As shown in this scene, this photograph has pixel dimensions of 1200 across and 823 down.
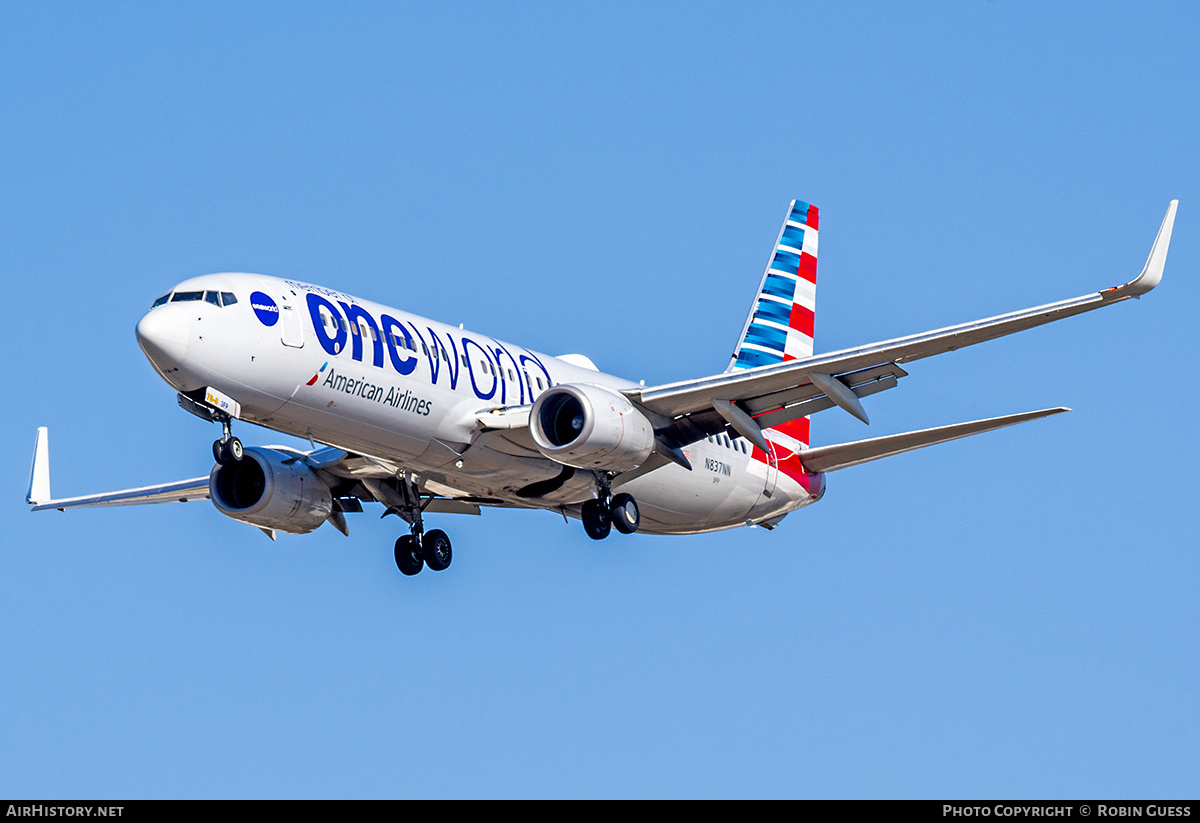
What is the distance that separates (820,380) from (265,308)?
37.2 feet

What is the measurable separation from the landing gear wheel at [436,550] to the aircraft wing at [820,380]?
18.9 ft

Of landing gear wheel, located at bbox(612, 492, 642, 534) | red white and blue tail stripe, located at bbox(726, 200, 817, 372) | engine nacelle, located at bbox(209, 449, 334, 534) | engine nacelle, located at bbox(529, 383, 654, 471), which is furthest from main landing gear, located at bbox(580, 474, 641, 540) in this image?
red white and blue tail stripe, located at bbox(726, 200, 817, 372)

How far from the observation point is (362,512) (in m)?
39.5

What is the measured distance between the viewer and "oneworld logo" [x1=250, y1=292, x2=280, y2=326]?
30547 millimetres

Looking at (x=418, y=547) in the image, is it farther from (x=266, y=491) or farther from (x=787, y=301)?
(x=787, y=301)

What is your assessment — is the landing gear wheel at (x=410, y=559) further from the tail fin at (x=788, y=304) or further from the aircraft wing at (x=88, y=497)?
the tail fin at (x=788, y=304)

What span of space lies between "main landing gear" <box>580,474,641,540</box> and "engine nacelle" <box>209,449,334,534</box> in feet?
21.9

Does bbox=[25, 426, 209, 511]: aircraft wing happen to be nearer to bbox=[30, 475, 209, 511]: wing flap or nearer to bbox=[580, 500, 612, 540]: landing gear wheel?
bbox=[30, 475, 209, 511]: wing flap

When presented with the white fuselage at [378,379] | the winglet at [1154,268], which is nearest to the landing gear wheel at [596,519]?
the white fuselage at [378,379]

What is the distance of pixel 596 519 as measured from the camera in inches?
1421

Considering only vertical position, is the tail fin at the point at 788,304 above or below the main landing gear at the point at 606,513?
above

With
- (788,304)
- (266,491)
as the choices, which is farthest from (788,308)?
(266,491)

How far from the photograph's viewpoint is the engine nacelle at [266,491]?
3700 cm
